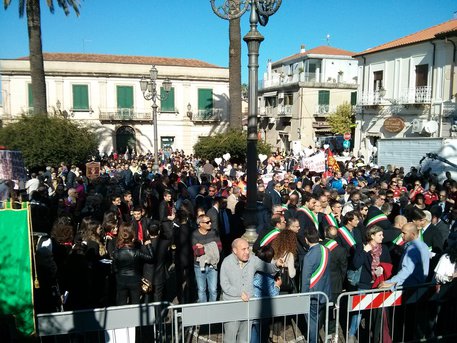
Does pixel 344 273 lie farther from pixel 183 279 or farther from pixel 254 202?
pixel 183 279

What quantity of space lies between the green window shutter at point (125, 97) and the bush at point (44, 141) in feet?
49.2

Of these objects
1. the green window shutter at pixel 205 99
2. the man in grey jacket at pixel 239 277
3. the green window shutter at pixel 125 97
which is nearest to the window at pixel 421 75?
the green window shutter at pixel 205 99

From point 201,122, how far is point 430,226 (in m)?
29.1

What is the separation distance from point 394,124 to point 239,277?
23015 mm

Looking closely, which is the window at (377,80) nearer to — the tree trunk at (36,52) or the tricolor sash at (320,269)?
the tree trunk at (36,52)

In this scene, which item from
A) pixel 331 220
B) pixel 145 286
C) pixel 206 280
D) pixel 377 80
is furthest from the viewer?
pixel 377 80

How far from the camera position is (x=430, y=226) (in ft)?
19.9

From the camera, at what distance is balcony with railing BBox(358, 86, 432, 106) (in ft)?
75.7

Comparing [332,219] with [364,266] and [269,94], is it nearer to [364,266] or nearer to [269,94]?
[364,266]

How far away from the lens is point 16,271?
163 inches

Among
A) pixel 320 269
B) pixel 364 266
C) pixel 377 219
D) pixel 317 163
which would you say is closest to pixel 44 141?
pixel 317 163

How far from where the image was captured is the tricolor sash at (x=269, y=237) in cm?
565

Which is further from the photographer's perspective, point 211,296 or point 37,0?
point 37,0

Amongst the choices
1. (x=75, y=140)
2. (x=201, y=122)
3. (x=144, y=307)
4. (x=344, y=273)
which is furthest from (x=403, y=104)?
(x=144, y=307)
